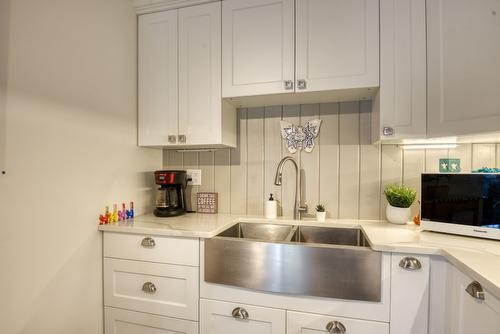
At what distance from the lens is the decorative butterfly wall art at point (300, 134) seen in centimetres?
173

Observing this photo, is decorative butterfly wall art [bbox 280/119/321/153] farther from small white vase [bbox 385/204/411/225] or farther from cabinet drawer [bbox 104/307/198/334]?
cabinet drawer [bbox 104/307/198/334]

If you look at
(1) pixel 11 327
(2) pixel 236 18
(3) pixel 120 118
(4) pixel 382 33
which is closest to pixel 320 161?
(4) pixel 382 33

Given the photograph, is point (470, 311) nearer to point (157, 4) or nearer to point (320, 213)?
point (320, 213)

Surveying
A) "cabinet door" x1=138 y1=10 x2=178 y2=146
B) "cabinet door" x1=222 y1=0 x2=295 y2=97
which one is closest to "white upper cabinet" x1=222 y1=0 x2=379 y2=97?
"cabinet door" x1=222 y1=0 x2=295 y2=97

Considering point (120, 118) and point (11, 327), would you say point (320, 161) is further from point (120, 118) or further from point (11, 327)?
point (11, 327)

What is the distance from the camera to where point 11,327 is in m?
1.04

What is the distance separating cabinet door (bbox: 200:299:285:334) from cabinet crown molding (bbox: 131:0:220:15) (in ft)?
5.80

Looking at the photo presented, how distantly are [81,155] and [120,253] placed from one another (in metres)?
0.58

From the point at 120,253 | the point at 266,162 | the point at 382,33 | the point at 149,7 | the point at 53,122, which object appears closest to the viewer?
the point at 53,122

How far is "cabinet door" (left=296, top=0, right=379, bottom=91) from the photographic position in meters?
1.36

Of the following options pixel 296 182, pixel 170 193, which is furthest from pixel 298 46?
pixel 170 193

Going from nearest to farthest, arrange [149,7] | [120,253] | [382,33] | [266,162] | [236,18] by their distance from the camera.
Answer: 1. [382,33]
2. [120,253]
3. [236,18]
4. [149,7]
5. [266,162]

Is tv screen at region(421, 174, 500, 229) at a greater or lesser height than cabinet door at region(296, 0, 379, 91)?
lesser

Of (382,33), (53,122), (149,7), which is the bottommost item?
(53,122)
